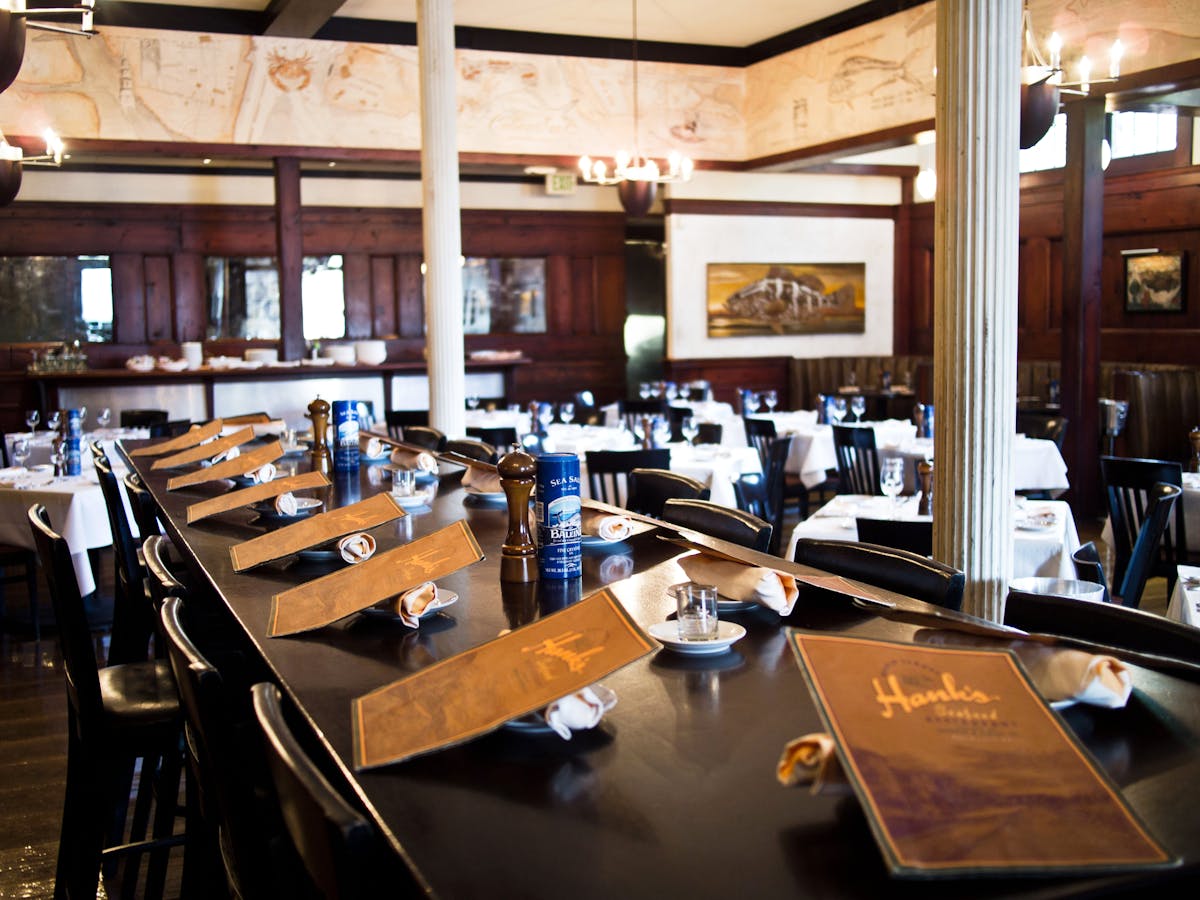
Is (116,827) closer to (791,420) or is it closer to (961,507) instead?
(961,507)

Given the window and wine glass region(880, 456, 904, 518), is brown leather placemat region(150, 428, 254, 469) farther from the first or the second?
the window

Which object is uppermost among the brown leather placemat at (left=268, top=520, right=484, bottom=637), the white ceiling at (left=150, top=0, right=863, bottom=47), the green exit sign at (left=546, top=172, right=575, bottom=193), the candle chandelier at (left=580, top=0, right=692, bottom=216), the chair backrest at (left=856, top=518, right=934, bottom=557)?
the white ceiling at (left=150, top=0, right=863, bottom=47)

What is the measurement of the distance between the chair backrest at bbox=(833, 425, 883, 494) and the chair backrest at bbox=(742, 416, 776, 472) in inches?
38.2

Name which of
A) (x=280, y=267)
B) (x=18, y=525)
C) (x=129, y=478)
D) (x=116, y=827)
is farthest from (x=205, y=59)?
(x=116, y=827)

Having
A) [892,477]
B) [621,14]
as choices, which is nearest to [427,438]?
[892,477]

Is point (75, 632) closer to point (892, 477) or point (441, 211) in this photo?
point (892, 477)

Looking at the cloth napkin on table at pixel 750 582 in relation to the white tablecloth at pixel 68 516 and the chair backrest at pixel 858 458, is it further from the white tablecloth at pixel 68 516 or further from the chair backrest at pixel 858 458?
the chair backrest at pixel 858 458

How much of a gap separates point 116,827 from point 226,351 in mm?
10790

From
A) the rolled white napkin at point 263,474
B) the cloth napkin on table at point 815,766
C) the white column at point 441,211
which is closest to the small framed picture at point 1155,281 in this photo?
the white column at point 441,211

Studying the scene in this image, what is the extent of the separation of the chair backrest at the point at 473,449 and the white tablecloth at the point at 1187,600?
281 cm

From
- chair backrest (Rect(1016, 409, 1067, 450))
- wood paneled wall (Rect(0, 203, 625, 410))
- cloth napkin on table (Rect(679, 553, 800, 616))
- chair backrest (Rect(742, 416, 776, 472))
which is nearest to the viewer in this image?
cloth napkin on table (Rect(679, 553, 800, 616))

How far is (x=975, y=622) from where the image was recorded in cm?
194

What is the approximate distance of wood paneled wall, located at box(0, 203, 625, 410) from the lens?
43.4 ft

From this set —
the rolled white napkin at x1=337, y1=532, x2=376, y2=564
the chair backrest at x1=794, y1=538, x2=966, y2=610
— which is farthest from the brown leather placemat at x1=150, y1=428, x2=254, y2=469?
the chair backrest at x1=794, y1=538, x2=966, y2=610
